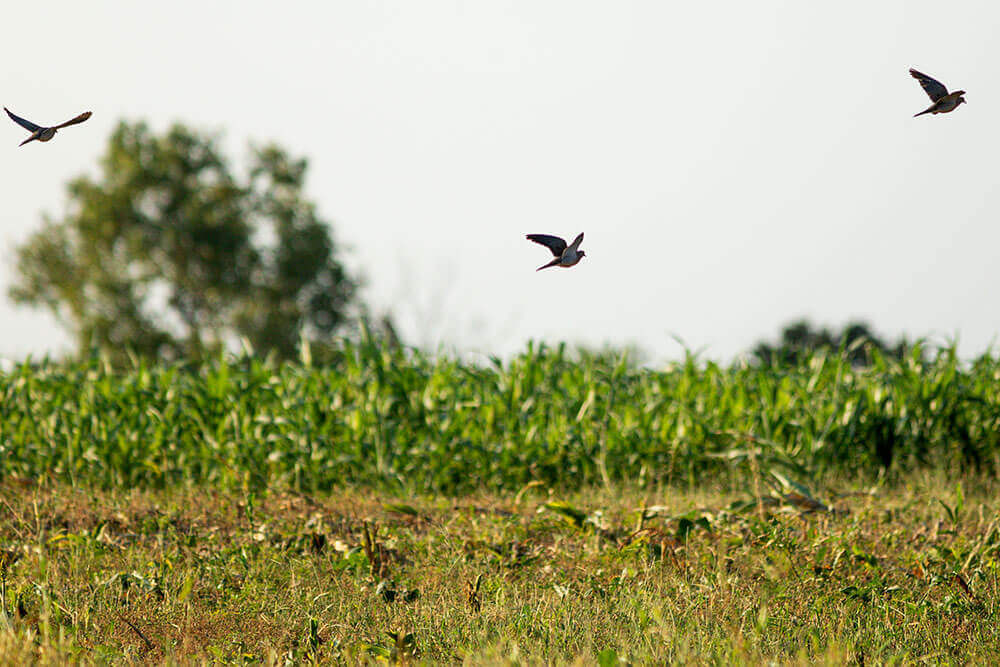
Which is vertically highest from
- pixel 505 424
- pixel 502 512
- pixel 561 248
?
pixel 561 248

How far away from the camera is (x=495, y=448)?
7867 mm

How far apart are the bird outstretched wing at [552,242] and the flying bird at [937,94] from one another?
62.3 inches

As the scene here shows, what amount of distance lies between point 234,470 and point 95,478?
5.47 feet

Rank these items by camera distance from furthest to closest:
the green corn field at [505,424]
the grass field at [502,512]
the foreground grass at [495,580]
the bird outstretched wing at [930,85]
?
the green corn field at [505,424] → the grass field at [502,512] → the foreground grass at [495,580] → the bird outstretched wing at [930,85]

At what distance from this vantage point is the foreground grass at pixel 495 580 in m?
3.87

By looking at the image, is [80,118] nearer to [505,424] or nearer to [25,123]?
[25,123]

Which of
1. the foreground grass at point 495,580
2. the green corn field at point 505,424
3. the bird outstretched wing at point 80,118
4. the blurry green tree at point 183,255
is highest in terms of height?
the blurry green tree at point 183,255

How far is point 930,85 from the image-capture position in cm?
361

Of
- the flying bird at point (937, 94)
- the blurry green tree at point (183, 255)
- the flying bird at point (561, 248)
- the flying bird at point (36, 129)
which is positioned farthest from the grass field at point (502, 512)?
the blurry green tree at point (183, 255)

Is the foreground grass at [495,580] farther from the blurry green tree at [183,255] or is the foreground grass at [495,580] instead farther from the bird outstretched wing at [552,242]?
the blurry green tree at [183,255]

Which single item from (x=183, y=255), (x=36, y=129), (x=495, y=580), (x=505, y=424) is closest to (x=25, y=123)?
(x=36, y=129)

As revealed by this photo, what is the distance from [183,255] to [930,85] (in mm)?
24241

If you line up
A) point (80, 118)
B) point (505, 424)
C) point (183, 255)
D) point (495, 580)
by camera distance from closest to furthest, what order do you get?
1. point (80, 118)
2. point (495, 580)
3. point (505, 424)
4. point (183, 255)

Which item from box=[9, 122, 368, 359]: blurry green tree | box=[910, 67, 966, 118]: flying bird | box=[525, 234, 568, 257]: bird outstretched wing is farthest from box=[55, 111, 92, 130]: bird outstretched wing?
box=[9, 122, 368, 359]: blurry green tree
